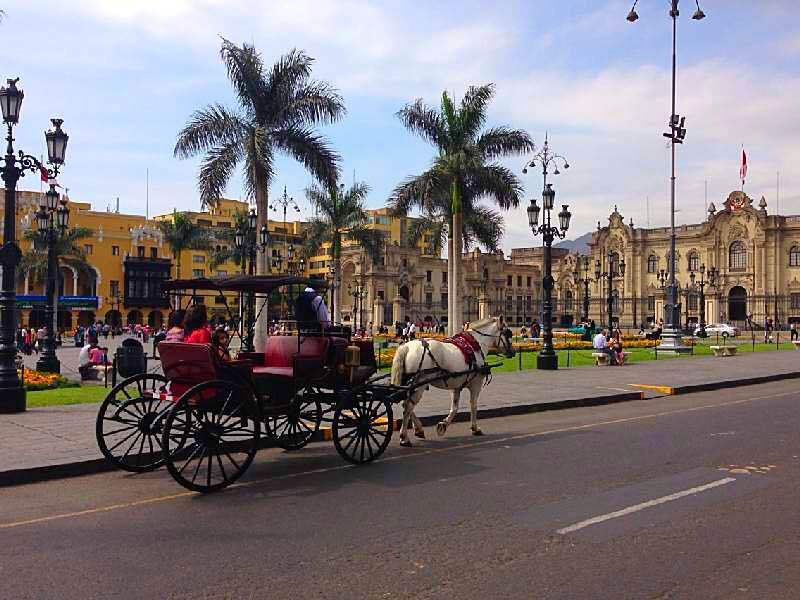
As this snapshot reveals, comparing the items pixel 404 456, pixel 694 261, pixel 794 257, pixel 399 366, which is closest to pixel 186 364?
pixel 404 456

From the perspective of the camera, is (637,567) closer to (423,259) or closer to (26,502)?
(26,502)

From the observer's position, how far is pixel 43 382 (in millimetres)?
17094

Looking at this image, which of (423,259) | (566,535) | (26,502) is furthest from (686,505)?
(423,259)

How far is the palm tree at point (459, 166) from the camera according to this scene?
29.0 metres

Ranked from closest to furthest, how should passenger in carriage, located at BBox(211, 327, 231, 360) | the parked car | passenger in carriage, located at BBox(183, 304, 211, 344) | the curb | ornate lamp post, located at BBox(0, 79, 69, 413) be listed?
the curb
passenger in carriage, located at BBox(183, 304, 211, 344)
passenger in carriage, located at BBox(211, 327, 231, 360)
ornate lamp post, located at BBox(0, 79, 69, 413)
the parked car

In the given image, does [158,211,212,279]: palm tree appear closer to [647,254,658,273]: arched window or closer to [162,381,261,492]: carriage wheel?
[162,381,261,492]: carriage wheel

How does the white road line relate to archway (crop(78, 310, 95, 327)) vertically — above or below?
below

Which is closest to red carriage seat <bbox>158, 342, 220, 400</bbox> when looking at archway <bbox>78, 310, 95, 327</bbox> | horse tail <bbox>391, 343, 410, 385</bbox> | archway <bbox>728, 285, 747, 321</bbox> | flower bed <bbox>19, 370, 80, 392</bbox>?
horse tail <bbox>391, 343, 410, 385</bbox>

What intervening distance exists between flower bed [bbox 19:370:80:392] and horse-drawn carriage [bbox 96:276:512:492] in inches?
305

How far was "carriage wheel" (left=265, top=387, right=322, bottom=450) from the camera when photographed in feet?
29.1

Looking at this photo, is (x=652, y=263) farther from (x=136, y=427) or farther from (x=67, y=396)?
(x=136, y=427)

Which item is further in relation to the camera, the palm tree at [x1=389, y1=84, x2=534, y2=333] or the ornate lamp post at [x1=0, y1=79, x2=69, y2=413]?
the palm tree at [x1=389, y1=84, x2=534, y2=333]

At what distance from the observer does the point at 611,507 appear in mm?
6758

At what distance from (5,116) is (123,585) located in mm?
11032
